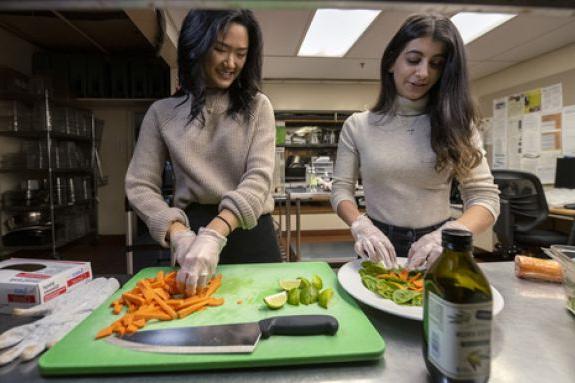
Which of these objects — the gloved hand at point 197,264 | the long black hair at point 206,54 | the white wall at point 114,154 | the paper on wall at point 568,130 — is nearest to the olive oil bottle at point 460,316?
the gloved hand at point 197,264

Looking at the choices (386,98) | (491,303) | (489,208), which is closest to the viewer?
(491,303)

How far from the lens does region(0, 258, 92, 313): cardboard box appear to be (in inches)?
29.0

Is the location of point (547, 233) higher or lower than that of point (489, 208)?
lower

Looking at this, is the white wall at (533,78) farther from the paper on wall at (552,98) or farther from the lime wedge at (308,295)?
the lime wedge at (308,295)

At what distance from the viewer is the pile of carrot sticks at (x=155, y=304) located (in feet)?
1.94

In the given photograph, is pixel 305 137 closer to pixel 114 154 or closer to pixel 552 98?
pixel 114 154

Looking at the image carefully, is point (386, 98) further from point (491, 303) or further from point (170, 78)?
point (170, 78)

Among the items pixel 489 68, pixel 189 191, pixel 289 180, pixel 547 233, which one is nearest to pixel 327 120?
pixel 289 180

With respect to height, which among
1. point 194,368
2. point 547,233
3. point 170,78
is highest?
point 170,78

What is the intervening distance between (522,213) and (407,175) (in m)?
2.62

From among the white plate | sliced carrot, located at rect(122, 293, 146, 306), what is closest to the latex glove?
sliced carrot, located at rect(122, 293, 146, 306)

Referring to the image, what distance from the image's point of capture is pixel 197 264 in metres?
0.73

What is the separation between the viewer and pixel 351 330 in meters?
0.59

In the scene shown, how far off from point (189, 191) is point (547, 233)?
11.1ft
